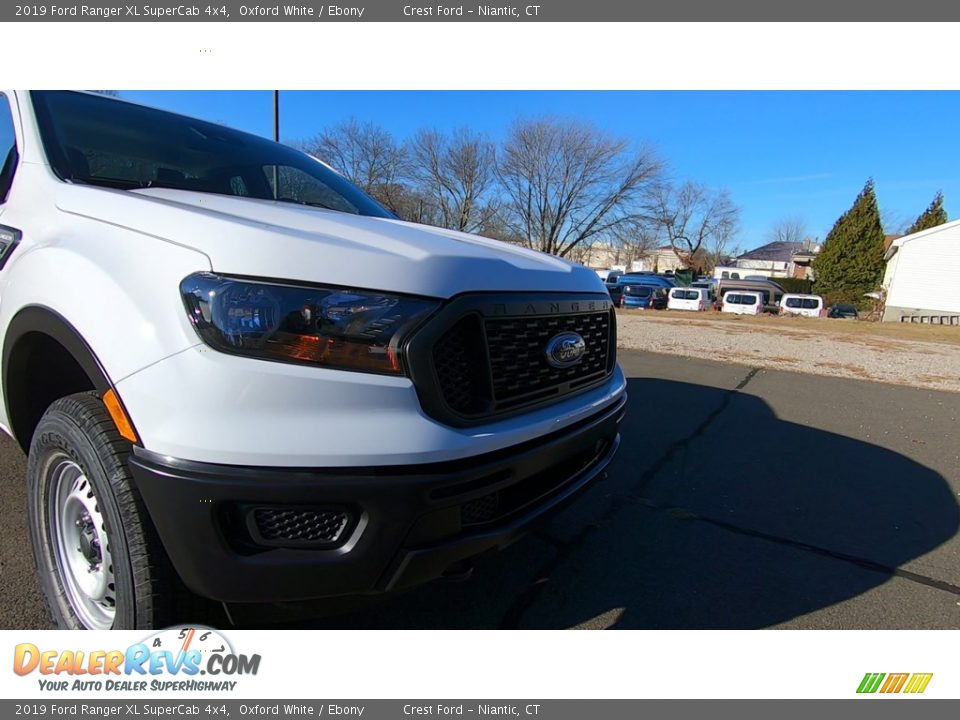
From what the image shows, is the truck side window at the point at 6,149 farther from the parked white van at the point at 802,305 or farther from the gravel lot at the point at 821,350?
the parked white van at the point at 802,305

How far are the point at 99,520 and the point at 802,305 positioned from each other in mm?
32046

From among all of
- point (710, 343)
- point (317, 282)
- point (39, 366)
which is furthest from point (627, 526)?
point (710, 343)

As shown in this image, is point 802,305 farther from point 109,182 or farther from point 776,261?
point 776,261

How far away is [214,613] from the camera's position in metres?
1.55

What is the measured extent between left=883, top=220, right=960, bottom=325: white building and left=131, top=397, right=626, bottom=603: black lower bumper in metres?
34.1

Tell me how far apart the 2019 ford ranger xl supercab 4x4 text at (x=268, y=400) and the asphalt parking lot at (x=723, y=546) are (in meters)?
0.37

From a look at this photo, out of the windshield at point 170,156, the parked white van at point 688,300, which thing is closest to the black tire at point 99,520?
the windshield at point 170,156

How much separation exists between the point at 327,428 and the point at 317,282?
15.5 inches

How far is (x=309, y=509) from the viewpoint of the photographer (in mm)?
1347

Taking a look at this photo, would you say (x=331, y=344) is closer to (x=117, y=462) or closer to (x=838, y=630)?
(x=117, y=462)

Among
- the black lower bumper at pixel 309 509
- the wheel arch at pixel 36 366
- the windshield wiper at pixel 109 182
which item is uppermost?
the windshield wiper at pixel 109 182

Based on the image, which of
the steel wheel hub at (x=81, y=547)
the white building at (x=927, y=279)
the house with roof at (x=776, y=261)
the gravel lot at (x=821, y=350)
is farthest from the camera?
the house with roof at (x=776, y=261)

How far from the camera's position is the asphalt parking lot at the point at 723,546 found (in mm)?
2180

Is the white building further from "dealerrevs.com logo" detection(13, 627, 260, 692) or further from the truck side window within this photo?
the truck side window
